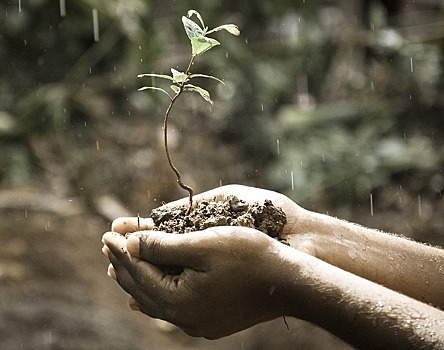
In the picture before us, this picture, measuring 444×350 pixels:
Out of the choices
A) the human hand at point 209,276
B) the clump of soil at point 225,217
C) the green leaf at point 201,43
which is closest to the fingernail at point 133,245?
the human hand at point 209,276

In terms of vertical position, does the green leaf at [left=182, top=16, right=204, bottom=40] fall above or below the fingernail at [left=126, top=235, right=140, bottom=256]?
above

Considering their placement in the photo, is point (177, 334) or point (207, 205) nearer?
point (207, 205)

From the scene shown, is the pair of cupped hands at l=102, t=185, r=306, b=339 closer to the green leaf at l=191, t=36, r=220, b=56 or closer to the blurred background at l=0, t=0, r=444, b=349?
the green leaf at l=191, t=36, r=220, b=56

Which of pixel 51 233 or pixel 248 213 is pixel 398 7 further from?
pixel 248 213

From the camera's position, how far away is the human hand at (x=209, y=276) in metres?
1.56

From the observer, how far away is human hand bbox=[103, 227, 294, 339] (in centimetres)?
156

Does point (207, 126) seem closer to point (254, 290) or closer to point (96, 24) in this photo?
point (96, 24)

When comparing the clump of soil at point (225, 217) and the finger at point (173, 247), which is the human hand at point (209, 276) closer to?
the finger at point (173, 247)

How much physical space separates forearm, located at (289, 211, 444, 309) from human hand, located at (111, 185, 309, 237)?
0.02 metres

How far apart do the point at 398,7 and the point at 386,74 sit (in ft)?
4.95

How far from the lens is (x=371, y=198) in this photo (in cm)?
537

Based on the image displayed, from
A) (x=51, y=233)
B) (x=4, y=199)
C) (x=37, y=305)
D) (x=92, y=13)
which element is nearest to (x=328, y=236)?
(x=37, y=305)

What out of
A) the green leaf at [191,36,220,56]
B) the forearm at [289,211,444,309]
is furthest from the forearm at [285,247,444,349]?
the green leaf at [191,36,220,56]

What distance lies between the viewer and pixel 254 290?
1599 mm
